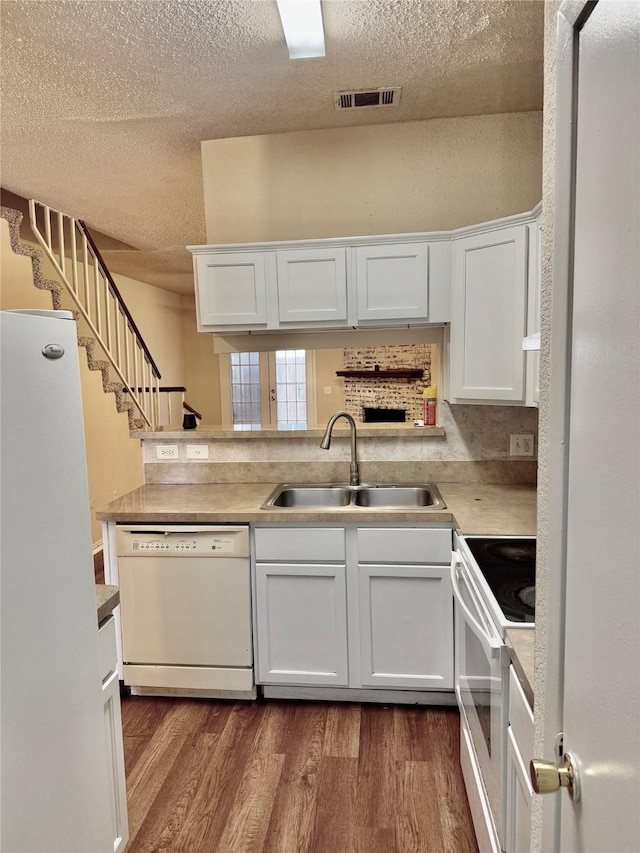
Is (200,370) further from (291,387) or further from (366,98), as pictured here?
(366,98)

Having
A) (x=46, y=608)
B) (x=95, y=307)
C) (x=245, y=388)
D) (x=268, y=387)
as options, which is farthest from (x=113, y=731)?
(x=245, y=388)

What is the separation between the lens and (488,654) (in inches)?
52.0

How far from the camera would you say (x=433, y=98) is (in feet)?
8.30

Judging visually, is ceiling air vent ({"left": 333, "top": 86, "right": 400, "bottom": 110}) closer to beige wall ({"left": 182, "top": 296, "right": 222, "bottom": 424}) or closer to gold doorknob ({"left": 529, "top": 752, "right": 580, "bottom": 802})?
gold doorknob ({"left": 529, "top": 752, "right": 580, "bottom": 802})

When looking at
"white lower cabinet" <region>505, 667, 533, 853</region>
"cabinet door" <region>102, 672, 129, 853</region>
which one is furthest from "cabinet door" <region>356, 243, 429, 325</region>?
"cabinet door" <region>102, 672, 129, 853</region>

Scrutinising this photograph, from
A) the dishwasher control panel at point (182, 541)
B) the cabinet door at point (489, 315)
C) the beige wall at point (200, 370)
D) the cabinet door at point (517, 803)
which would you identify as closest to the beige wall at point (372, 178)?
the cabinet door at point (489, 315)

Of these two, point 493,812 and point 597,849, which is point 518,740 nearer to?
point 493,812

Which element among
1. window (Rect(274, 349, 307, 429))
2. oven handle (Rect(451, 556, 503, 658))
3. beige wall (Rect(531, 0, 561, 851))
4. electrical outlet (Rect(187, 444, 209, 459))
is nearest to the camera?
beige wall (Rect(531, 0, 561, 851))

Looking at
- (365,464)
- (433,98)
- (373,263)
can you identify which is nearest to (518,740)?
(365,464)

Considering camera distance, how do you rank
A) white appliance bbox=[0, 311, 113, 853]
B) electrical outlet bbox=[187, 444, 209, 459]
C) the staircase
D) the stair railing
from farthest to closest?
the stair railing, the staircase, electrical outlet bbox=[187, 444, 209, 459], white appliance bbox=[0, 311, 113, 853]

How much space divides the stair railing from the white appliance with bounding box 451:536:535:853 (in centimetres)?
260

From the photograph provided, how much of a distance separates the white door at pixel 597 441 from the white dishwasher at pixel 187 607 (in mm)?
1783

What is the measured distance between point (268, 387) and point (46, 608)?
21.7 feet

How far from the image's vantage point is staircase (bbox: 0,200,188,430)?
11.9ft
